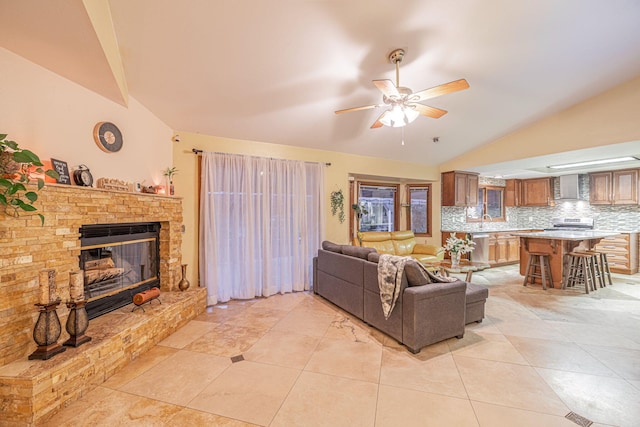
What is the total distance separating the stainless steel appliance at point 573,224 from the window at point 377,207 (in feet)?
14.5

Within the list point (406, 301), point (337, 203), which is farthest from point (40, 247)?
point (337, 203)

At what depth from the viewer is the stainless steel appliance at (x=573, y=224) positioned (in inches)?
261

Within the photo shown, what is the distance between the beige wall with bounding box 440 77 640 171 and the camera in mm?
3666

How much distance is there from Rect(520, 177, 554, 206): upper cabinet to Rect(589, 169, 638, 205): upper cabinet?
2.59ft

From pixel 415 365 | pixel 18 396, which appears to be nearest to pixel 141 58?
pixel 18 396

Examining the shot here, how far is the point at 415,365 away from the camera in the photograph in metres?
2.47

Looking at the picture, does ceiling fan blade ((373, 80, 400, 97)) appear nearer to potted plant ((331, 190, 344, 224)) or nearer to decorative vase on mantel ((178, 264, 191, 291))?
potted plant ((331, 190, 344, 224))

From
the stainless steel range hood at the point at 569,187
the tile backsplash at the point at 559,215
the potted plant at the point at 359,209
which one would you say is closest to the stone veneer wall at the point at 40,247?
the potted plant at the point at 359,209

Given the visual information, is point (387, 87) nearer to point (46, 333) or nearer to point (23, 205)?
point (23, 205)

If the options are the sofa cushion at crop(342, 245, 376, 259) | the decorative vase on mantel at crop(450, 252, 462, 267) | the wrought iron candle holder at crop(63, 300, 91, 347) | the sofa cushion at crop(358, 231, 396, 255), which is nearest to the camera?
the wrought iron candle holder at crop(63, 300, 91, 347)

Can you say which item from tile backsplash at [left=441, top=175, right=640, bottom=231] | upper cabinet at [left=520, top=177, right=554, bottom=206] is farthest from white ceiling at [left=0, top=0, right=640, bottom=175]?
upper cabinet at [left=520, top=177, right=554, bottom=206]

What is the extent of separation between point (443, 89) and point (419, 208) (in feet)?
15.6

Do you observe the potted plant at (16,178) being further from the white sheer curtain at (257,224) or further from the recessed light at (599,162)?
the recessed light at (599,162)

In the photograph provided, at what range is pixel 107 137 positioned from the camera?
2789 millimetres
